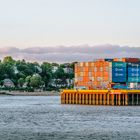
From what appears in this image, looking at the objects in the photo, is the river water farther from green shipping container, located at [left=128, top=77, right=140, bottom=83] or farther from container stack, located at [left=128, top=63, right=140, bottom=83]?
container stack, located at [left=128, top=63, right=140, bottom=83]

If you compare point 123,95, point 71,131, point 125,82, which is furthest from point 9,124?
point 125,82

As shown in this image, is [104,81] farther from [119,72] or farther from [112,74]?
[119,72]

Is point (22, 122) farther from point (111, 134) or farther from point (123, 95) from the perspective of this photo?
point (123, 95)

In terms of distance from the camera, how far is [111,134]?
274ft

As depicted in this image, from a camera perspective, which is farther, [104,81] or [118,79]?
[104,81]

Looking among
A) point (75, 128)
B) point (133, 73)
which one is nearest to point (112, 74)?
point (133, 73)

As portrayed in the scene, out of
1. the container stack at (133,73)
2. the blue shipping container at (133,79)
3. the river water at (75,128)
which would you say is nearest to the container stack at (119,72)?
the blue shipping container at (133,79)

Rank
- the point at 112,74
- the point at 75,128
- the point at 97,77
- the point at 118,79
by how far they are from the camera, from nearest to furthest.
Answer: the point at 75,128
the point at 118,79
the point at 112,74
the point at 97,77

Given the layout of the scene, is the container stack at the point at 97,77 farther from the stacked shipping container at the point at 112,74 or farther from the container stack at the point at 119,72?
the container stack at the point at 119,72

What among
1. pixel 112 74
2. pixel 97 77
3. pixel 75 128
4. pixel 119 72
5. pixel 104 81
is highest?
pixel 119 72

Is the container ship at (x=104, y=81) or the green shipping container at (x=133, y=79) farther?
the green shipping container at (x=133, y=79)

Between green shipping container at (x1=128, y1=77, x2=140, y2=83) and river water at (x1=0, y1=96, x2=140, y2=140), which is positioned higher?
green shipping container at (x1=128, y1=77, x2=140, y2=83)

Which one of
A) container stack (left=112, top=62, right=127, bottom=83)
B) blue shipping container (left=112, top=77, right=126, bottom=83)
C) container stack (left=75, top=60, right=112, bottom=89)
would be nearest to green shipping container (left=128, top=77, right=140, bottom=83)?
container stack (left=112, top=62, right=127, bottom=83)

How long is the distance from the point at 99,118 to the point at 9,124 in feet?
67.5
